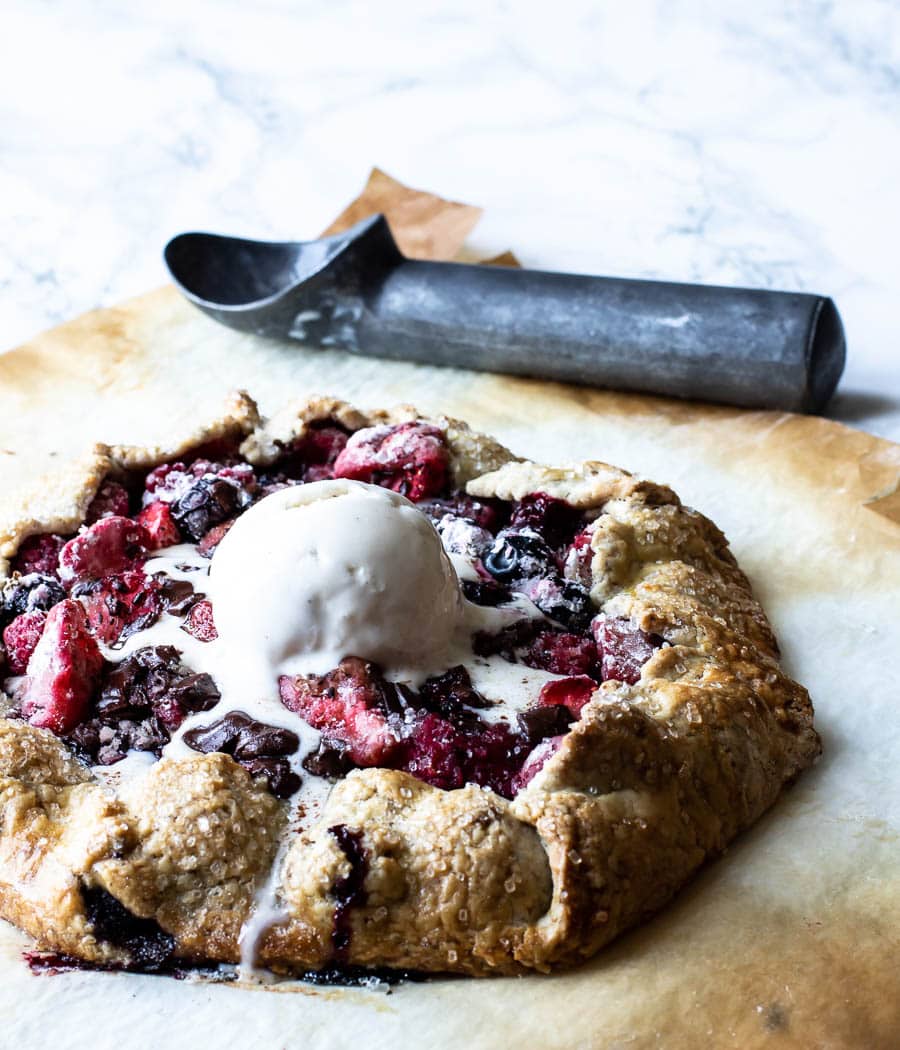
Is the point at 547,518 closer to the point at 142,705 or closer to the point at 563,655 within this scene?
the point at 563,655

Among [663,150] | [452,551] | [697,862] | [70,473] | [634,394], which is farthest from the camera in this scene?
[663,150]

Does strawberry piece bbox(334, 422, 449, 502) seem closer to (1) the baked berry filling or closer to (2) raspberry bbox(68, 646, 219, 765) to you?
(1) the baked berry filling

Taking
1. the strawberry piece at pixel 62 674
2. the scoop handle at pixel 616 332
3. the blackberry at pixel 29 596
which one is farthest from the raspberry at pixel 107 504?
the scoop handle at pixel 616 332

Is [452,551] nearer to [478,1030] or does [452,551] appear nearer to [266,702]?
[266,702]

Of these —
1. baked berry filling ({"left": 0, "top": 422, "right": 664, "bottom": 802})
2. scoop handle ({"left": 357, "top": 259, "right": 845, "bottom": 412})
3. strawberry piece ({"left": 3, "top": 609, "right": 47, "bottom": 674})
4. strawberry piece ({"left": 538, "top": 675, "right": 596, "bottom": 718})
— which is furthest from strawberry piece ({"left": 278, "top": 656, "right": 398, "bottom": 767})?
scoop handle ({"left": 357, "top": 259, "right": 845, "bottom": 412})

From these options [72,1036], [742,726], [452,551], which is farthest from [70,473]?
[742,726]

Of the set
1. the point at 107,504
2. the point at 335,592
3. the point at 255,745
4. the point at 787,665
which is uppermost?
the point at 335,592

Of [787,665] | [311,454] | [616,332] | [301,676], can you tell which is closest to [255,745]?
[301,676]
